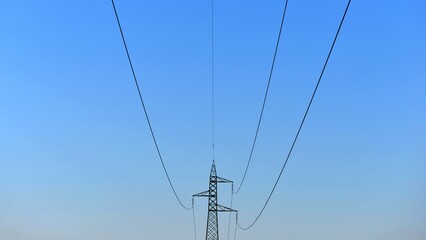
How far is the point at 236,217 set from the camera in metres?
62.8

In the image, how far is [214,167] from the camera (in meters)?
56.3

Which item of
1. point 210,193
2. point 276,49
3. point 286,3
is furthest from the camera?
point 210,193

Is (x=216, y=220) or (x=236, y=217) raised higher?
(x=236, y=217)

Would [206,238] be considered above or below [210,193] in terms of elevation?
below

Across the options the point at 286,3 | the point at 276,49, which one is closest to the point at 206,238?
the point at 276,49

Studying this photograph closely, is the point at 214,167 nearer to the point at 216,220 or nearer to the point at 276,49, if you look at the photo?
the point at 216,220

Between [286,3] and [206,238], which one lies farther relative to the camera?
[206,238]

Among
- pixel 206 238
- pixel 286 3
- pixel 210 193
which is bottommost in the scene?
pixel 286 3

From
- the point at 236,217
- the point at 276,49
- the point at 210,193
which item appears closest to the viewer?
the point at 276,49

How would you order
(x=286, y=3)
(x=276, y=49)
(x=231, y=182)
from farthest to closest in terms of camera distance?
(x=231, y=182), (x=276, y=49), (x=286, y=3)

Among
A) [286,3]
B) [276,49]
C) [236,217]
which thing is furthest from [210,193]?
[286,3]

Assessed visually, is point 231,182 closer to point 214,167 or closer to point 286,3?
point 214,167

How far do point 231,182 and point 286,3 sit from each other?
3988 cm

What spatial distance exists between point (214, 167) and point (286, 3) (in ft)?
123
